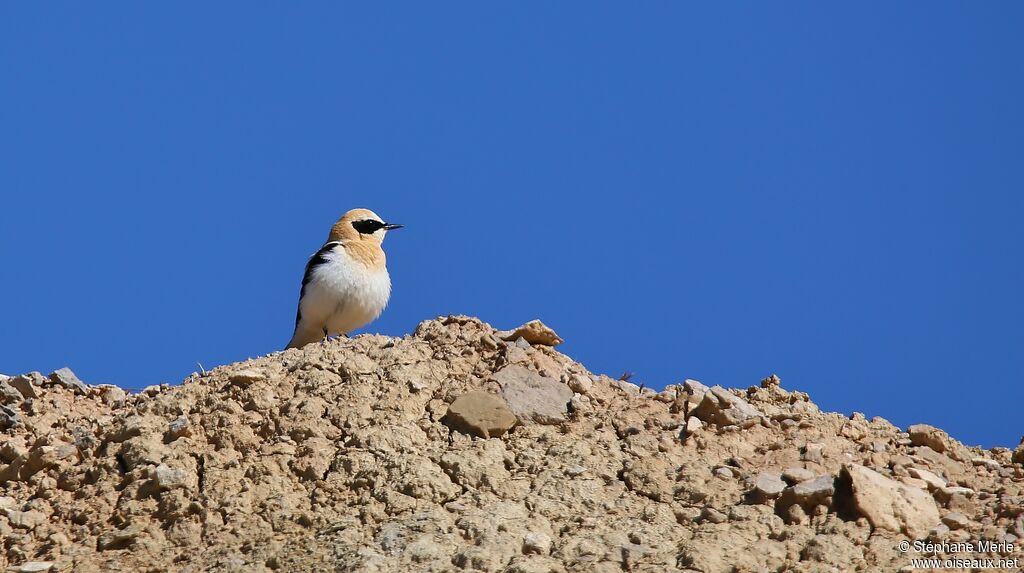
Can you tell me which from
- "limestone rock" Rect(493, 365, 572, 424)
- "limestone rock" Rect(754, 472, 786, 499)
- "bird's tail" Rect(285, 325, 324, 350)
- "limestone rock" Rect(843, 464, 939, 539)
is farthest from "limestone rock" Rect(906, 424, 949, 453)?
"bird's tail" Rect(285, 325, 324, 350)

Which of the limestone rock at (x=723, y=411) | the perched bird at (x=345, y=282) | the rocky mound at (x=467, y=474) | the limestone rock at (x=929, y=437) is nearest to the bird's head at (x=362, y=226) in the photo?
the perched bird at (x=345, y=282)

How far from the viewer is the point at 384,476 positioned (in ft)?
26.5

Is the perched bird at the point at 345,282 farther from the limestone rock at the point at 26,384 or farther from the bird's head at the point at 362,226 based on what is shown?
the limestone rock at the point at 26,384

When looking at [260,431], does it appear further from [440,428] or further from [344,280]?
Answer: [344,280]

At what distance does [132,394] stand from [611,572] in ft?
15.3

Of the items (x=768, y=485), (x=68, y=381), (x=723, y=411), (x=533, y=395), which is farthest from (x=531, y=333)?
(x=68, y=381)

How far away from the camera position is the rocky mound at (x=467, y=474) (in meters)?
7.48

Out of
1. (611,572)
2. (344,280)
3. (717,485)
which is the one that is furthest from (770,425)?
(344,280)

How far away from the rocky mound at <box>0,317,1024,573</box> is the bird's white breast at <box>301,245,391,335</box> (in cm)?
376

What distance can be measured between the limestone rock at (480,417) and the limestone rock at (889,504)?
7.92 ft

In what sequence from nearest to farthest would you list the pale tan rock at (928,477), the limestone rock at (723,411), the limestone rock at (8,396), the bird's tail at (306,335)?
the pale tan rock at (928,477)
the limestone rock at (723,411)
the limestone rock at (8,396)
the bird's tail at (306,335)

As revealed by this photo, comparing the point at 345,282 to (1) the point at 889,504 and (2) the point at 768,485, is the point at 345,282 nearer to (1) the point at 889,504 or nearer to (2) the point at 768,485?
(2) the point at 768,485

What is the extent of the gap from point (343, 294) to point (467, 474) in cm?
576

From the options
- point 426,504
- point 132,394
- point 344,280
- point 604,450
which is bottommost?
point 426,504
